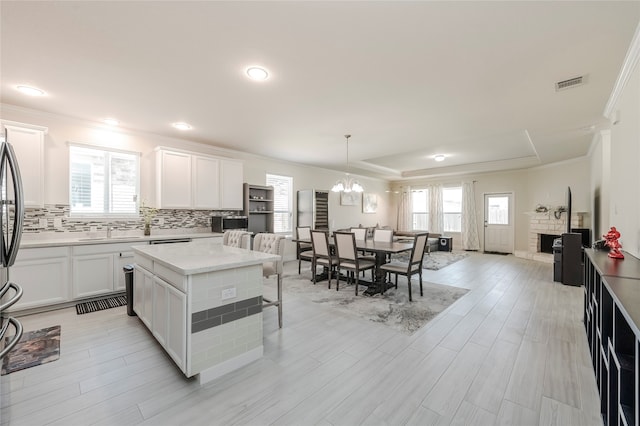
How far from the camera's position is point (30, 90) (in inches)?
120

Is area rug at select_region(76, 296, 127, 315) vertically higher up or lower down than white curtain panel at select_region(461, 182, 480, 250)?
lower down

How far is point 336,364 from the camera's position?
2268mm

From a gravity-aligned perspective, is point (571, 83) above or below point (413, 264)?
above

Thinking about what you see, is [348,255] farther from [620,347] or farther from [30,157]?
[30,157]

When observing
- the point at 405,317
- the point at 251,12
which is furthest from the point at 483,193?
the point at 251,12

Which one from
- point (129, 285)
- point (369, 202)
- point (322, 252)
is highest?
point (369, 202)

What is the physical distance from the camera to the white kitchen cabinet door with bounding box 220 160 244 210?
535 cm

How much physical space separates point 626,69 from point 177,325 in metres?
4.60

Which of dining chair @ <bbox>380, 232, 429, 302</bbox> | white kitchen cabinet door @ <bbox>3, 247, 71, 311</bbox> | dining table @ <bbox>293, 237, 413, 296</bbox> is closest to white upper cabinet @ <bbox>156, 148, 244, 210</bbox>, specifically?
white kitchen cabinet door @ <bbox>3, 247, 71, 311</bbox>

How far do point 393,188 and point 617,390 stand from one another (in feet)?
32.9

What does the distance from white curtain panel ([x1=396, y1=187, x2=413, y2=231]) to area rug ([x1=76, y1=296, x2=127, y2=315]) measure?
9240mm

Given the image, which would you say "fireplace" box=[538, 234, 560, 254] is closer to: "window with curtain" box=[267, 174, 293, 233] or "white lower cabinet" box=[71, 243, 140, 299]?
"window with curtain" box=[267, 174, 293, 233]

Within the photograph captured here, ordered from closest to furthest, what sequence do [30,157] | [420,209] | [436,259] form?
[30,157]
[436,259]
[420,209]

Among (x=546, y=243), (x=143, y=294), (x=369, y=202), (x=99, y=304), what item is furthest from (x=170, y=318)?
(x=546, y=243)
